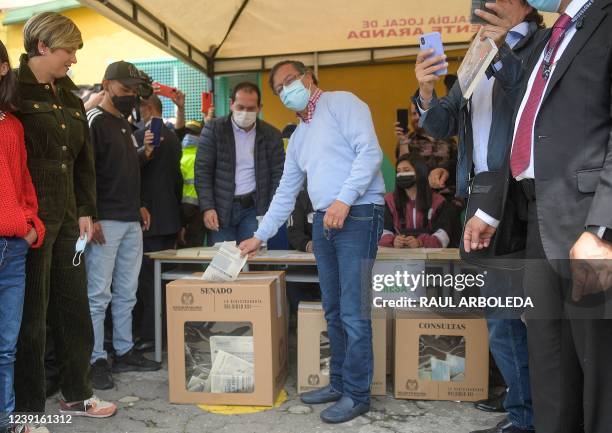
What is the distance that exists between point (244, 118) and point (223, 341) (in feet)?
5.13

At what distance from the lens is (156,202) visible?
142 inches

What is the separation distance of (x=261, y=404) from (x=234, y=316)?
1.52 ft

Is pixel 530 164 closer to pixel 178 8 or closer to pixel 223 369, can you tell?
pixel 223 369

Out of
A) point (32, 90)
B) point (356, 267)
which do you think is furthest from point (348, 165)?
point (32, 90)

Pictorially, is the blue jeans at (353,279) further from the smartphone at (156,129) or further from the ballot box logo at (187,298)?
the smartphone at (156,129)

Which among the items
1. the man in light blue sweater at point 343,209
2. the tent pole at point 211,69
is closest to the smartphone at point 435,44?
the man in light blue sweater at point 343,209

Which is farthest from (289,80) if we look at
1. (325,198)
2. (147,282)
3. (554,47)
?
(147,282)

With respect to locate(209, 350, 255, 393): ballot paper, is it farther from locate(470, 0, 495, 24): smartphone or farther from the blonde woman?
locate(470, 0, 495, 24): smartphone

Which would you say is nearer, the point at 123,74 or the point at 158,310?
the point at 123,74

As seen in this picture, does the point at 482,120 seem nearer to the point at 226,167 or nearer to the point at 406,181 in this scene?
the point at 406,181

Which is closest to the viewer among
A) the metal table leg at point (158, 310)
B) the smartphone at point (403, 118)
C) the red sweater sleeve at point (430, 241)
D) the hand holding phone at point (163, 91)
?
the metal table leg at point (158, 310)

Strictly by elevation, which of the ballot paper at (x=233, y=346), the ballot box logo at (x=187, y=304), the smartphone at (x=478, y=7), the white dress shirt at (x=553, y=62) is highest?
the smartphone at (x=478, y=7)

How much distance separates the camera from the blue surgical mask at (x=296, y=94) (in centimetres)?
244

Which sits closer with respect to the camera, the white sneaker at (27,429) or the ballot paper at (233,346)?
the white sneaker at (27,429)
